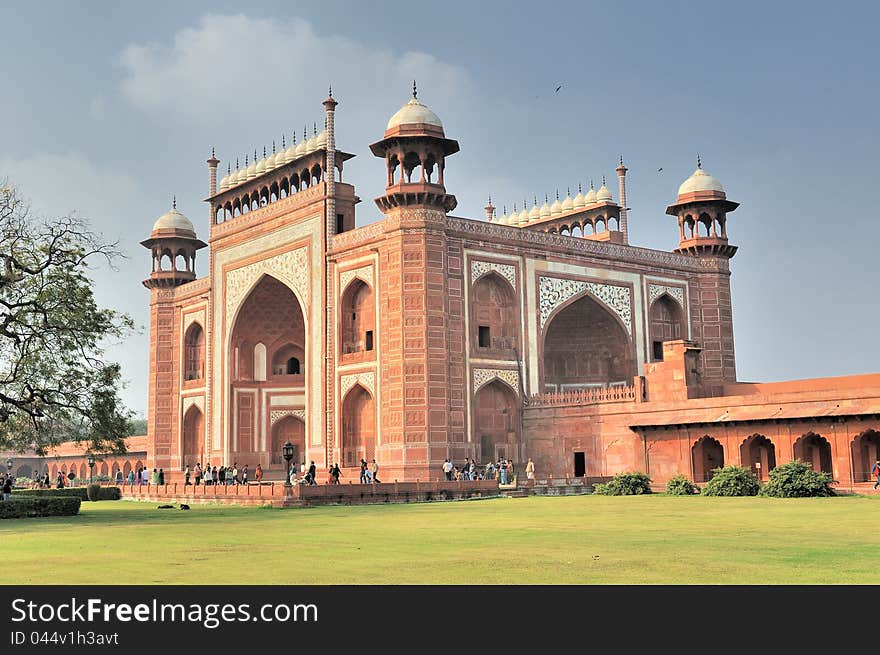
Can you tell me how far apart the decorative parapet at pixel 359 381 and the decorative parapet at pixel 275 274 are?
3.24m

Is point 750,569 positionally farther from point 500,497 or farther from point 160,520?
point 500,497

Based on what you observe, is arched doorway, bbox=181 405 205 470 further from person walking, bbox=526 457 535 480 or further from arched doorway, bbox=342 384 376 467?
person walking, bbox=526 457 535 480

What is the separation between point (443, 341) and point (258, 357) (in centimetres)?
1192

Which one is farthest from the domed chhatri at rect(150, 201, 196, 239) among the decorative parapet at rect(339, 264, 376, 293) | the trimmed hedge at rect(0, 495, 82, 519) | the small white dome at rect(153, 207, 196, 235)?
the trimmed hedge at rect(0, 495, 82, 519)

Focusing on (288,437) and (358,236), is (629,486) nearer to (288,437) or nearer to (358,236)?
(358,236)

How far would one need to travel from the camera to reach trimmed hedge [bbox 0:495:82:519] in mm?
18000

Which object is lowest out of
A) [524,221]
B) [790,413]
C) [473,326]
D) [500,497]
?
[500,497]

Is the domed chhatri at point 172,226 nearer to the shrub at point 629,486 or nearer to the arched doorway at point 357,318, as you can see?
the arched doorway at point 357,318

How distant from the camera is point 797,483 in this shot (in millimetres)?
20625

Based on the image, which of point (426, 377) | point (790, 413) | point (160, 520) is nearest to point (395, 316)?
point (426, 377)

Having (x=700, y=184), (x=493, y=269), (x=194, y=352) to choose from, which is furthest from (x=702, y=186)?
(x=194, y=352)

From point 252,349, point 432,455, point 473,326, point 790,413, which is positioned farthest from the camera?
point 252,349
